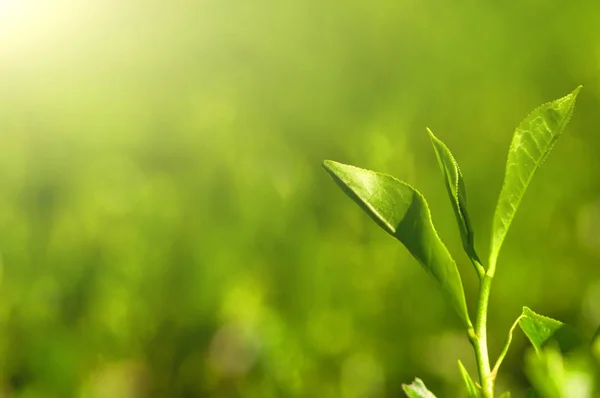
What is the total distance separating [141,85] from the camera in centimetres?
167

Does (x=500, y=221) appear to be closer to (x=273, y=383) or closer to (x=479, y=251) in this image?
(x=273, y=383)

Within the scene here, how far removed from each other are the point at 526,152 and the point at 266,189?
966 millimetres

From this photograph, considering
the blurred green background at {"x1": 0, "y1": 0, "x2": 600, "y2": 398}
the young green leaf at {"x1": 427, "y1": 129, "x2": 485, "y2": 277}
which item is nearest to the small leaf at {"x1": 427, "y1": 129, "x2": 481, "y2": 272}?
the young green leaf at {"x1": 427, "y1": 129, "x2": 485, "y2": 277}

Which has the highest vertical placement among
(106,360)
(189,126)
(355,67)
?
(355,67)

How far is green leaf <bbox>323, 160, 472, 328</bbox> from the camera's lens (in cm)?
23

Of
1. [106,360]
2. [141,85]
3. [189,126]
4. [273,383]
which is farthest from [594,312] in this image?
[141,85]

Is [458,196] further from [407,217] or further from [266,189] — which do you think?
[266,189]

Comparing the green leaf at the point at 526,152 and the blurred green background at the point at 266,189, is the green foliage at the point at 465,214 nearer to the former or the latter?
the green leaf at the point at 526,152

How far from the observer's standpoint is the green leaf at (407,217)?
23cm

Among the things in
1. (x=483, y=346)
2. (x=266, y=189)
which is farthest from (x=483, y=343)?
(x=266, y=189)

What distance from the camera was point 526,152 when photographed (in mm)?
245

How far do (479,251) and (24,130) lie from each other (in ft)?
3.31

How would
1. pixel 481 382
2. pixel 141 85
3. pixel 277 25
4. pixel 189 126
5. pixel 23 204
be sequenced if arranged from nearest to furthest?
1. pixel 481 382
2. pixel 23 204
3. pixel 189 126
4. pixel 141 85
5. pixel 277 25

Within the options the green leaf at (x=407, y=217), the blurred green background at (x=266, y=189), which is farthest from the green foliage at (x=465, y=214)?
the blurred green background at (x=266, y=189)
